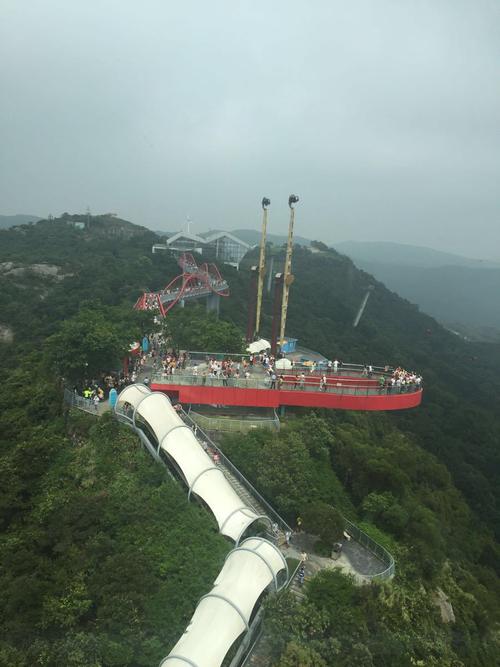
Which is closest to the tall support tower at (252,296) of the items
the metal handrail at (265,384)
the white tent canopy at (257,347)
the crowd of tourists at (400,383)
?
the white tent canopy at (257,347)

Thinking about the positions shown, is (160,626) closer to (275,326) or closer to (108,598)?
(108,598)

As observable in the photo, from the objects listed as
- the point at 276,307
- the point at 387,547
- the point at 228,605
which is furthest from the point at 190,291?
the point at 228,605

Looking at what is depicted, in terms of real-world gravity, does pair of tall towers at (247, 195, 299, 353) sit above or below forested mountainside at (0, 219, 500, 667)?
above

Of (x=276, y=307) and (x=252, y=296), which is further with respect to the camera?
(x=252, y=296)

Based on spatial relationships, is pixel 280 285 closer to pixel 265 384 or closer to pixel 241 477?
pixel 265 384

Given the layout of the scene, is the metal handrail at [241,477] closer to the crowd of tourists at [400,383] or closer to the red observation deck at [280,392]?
the red observation deck at [280,392]

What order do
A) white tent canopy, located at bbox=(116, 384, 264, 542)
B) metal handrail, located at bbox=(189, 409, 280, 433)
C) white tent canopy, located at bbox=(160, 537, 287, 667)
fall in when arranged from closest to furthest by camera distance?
white tent canopy, located at bbox=(160, 537, 287, 667) → white tent canopy, located at bbox=(116, 384, 264, 542) → metal handrail, located at bbox=(189, 409, 280, 433)

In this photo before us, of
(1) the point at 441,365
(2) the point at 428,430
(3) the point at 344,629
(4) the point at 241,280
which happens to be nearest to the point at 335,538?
(3) the point at 344,629

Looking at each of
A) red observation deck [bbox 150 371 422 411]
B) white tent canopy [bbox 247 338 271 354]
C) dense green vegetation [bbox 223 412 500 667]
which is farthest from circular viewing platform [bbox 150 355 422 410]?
white tent canopy [bbox 247 338 271 354]

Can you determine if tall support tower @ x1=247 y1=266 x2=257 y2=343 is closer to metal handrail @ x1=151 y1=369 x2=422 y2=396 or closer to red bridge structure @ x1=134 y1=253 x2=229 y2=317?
metal handrail @ x1=151 y1=369 x2=422 y2=396
